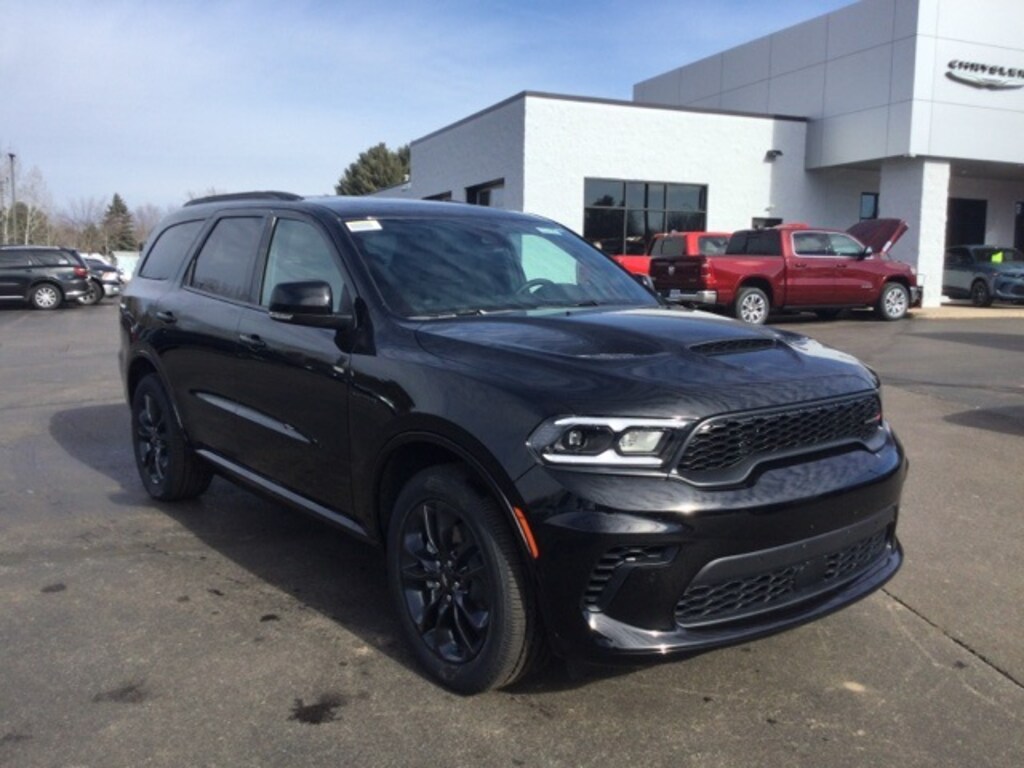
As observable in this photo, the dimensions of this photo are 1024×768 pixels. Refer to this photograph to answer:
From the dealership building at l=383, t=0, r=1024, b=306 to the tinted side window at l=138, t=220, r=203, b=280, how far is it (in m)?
17.6

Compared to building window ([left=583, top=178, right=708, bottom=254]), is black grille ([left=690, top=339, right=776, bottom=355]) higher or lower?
lower

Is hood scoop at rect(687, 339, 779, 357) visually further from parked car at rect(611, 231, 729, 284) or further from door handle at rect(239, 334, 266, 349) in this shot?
parked car at rect(611, 231, 729, 284)

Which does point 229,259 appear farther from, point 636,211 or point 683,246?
point 636,211

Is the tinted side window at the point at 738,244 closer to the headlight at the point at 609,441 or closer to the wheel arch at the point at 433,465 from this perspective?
the wheel arch at the point at 433,465

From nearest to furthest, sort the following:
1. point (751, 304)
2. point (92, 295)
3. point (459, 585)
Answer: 1. point (459, 585)
2. point (751, 304)
3. point (92, 295)

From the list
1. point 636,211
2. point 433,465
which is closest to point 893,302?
point 636,211

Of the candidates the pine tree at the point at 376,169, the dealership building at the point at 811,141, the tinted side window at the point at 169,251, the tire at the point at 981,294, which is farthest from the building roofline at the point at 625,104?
the pine tree at the point at 376,169

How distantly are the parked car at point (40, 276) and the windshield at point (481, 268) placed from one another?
74.4ft

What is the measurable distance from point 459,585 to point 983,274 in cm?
2392

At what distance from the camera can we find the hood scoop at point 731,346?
327cm

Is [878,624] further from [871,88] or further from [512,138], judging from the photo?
[871,88]

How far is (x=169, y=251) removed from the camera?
5.76 metres

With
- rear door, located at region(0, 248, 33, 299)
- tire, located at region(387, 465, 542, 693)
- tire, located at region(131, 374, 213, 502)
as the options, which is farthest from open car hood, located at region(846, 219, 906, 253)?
rear door, located at region(0, 248, 33, 299)

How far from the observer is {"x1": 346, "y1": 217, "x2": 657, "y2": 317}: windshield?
3.89 m
